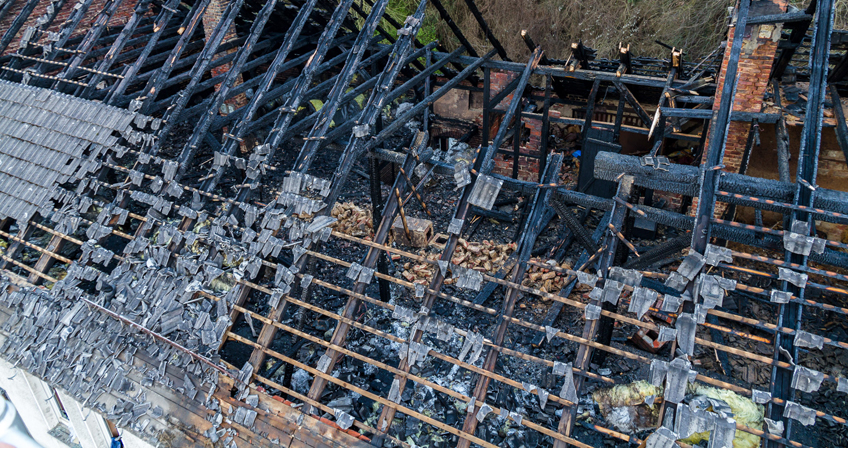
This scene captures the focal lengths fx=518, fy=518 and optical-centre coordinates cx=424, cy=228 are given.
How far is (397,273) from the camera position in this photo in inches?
→ 420

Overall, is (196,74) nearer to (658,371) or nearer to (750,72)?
(658,371)

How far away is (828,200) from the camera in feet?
19.2

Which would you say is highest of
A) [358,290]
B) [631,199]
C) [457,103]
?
[457,103]

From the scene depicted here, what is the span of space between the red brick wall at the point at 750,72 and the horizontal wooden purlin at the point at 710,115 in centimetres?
19

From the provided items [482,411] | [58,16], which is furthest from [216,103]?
[58,16]

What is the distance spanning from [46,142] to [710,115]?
11306mm

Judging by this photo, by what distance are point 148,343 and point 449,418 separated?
14.2 ft

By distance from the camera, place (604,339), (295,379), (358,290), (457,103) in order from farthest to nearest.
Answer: (457,103)
(295,379)
(604,339)
(358,290)

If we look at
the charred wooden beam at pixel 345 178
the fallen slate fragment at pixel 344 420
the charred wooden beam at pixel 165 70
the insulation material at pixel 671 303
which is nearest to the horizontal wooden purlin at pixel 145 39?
the charred wooden beam at pixel 165 70

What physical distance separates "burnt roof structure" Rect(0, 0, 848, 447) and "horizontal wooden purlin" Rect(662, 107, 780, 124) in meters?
0.04

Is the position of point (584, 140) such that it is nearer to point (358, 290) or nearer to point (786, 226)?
point (786, 226)

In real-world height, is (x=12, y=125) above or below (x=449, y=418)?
above

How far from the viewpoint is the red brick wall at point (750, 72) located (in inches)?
324

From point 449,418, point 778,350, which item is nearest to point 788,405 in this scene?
point 778,350
